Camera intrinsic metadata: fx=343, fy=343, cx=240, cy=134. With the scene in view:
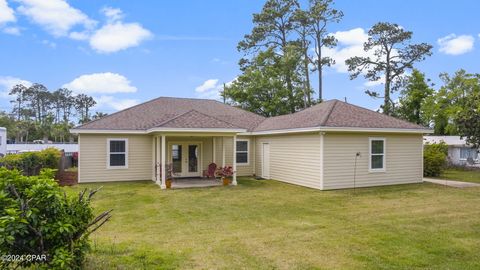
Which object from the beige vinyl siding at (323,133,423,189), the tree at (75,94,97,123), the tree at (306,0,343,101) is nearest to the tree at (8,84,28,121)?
the tree at (75,94,97,123)

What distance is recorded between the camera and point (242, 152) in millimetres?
17984

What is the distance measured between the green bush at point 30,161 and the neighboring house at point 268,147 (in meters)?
1.92

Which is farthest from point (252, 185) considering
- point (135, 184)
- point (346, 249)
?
point (346, 249)

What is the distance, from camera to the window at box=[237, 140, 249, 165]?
17938 millimetres

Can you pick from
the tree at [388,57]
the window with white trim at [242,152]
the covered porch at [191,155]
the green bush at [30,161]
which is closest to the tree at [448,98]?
the tree at [388,57]

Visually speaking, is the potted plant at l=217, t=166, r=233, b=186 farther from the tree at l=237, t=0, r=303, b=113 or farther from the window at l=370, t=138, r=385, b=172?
the tree at l=237, t=0, r=303, b=113

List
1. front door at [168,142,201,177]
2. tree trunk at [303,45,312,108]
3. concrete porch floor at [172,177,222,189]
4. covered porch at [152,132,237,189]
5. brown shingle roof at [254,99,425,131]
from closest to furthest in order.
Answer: brown shingle roof at [254,99,425,131]
concrete porch floor at [172,177,222,189]
covered porch at [152,132,237,189]
front door at [168,142,201,177]
tree trunk at [303,45,312,108]

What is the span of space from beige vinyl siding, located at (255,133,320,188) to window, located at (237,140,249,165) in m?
0.87

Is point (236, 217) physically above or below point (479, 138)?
below

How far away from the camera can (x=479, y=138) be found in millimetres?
6828

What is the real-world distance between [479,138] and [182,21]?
47.4 ft

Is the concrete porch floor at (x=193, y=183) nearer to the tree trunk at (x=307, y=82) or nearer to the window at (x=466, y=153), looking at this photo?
the tree trunk at (x=307, y=82)

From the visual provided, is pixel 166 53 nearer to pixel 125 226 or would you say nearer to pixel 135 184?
pixel 135 184

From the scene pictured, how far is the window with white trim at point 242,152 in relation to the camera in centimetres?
1793
